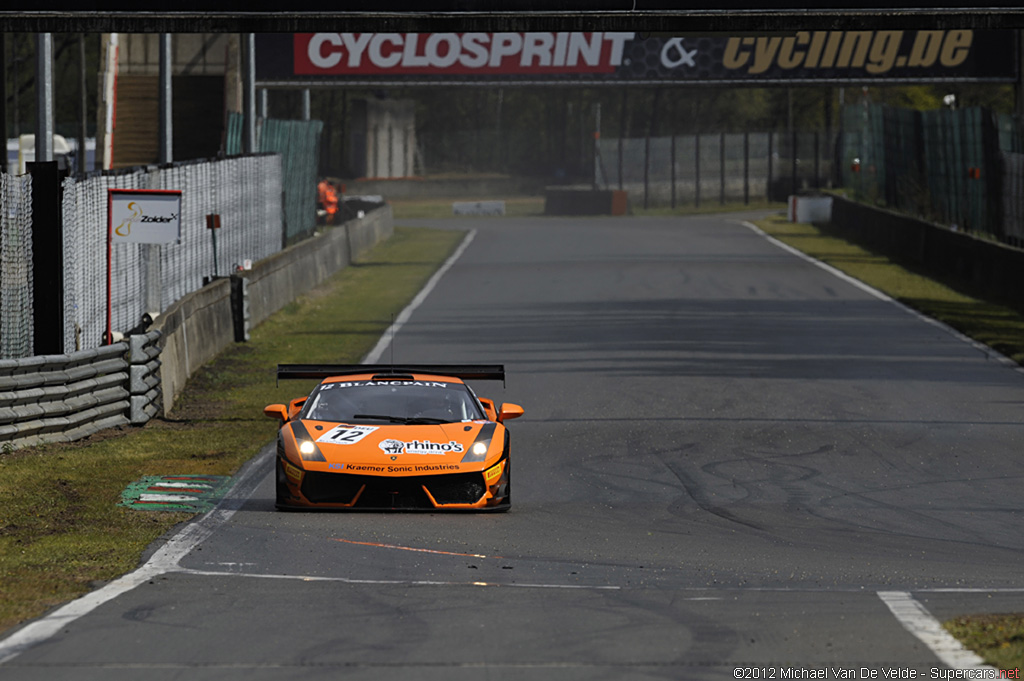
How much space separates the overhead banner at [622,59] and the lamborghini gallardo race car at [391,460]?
3703cm

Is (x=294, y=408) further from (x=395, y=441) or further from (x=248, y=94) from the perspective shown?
(x=248, y=94)

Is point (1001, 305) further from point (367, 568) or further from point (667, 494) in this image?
point (367, 568)

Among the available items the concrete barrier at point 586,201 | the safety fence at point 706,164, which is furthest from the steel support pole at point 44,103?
the safety fence at point 706,164

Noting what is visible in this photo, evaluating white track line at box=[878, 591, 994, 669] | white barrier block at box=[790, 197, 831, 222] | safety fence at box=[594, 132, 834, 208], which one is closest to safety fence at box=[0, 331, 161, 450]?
white track line at box=[878, 591, 994, 669]

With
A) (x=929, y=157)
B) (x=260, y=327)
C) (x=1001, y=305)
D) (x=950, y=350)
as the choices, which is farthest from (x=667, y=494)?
(x=929, y=157)

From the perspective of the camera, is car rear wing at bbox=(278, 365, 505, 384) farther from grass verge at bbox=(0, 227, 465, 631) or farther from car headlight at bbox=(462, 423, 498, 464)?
grass verge at bbox=(0, 227, 465, 631)

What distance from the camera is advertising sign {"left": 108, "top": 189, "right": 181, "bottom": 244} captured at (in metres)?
18.4

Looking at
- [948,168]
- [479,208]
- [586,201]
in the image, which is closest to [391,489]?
[948,168]

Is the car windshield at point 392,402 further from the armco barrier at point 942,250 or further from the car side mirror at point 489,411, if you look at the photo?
the armco barrier at point 942,250

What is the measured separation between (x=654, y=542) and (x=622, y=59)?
1587 inches

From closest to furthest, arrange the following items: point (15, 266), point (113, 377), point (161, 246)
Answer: point (15, 266) → point (113, 377) → point (161, 246)

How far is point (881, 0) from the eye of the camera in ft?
44.4

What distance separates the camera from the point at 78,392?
1625 centimetres

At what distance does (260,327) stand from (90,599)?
18.3m
